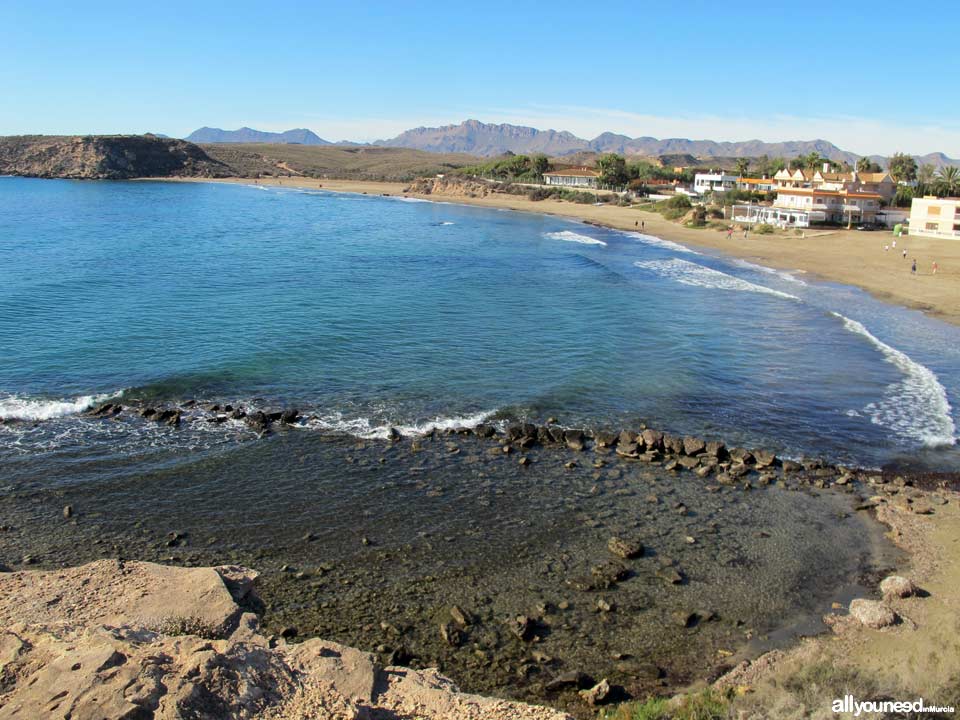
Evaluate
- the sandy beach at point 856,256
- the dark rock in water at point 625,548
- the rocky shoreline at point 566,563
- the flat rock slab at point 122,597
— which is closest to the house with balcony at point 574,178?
the sandy beach at point 856,256

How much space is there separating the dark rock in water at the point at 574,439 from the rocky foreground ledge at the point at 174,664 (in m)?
11.9

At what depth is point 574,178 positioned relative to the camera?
15375 centimetres

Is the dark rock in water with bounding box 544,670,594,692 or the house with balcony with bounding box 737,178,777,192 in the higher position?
the house with balcony with bounding box 737,178,777,192

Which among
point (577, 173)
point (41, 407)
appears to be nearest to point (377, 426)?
point (41, 407)

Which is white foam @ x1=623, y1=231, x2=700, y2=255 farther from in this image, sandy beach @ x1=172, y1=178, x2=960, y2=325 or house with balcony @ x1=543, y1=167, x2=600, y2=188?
house with balcony @ x1=543, y1=167, x2=600, y2=188

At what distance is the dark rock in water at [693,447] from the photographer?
23.5m

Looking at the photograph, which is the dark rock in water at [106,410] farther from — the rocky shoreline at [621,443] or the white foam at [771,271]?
the white foam at [771,271]

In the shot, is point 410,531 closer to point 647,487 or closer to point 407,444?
point 407,444

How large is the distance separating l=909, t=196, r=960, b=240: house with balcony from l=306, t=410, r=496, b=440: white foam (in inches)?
2778

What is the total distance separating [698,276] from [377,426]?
41580mm

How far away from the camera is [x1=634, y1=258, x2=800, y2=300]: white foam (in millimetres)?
53406

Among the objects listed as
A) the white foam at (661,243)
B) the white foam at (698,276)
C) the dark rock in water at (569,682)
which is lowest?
the dark rock in water at (569,682)

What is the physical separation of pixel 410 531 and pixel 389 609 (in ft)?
11.0

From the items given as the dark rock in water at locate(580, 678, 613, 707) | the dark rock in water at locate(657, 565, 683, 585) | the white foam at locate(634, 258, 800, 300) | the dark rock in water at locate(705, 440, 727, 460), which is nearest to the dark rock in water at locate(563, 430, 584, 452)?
the dark rock in water at locate(705, 440, 727, 460)
